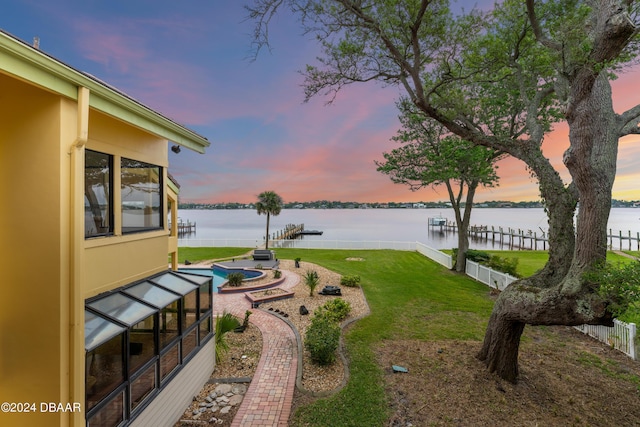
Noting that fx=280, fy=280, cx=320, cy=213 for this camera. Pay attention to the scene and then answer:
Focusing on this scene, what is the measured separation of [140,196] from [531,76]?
467 inches

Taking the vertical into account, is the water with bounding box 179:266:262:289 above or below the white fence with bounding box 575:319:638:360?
below

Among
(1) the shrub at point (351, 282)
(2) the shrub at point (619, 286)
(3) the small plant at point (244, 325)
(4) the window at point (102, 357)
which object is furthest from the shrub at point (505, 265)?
(4) the window at point (102, 357)

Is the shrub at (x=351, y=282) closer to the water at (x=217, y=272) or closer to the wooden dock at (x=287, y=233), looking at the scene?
the water at (x=217, y=272)

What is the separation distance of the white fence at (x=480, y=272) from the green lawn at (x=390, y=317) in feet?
→ 2.40

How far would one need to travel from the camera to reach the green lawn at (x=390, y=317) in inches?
227

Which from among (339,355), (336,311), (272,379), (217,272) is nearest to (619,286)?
(339,355)

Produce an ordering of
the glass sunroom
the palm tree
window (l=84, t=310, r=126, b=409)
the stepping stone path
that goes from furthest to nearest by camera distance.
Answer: the palm tree → the stepping stone path → the glass sunroom → window (l=84, t=310, r=126, b=409)

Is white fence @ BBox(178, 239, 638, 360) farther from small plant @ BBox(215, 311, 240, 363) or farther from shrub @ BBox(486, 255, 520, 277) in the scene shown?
small plant @ BBox(215, 311, 240, 363)

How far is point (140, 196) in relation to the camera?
6.00 m

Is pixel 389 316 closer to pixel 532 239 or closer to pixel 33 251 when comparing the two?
pixel 33 251

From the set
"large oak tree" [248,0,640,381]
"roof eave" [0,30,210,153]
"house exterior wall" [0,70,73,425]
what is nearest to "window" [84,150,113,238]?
"roof eave" [0,30,210,153]

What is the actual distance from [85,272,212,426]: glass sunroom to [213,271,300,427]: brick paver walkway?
167cm

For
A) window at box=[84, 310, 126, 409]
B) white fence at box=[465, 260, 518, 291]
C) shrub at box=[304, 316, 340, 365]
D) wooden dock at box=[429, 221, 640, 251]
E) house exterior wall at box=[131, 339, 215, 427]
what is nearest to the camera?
window at box=[84, 310, 126, 409]

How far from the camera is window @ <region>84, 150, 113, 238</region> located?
454 centimetres
